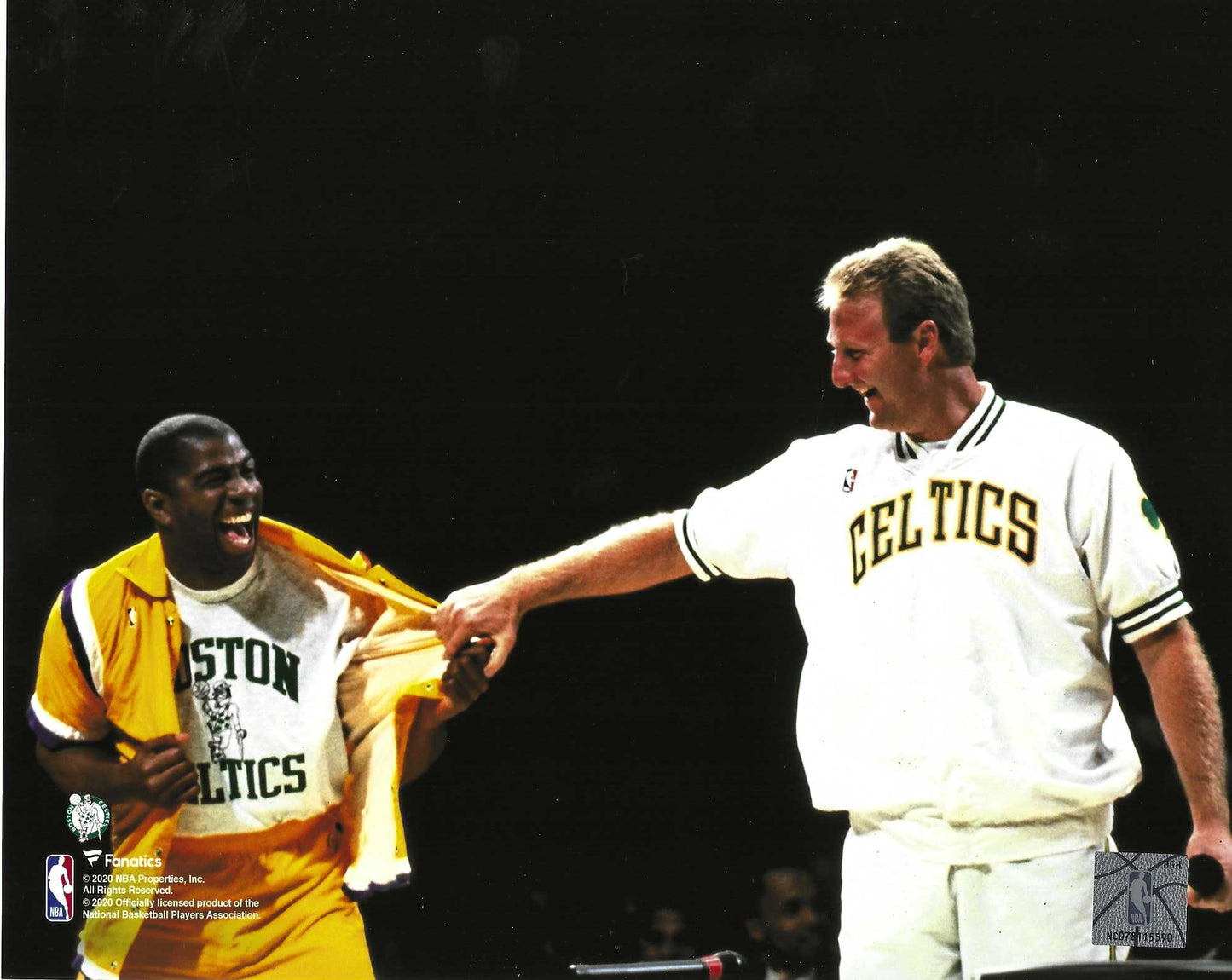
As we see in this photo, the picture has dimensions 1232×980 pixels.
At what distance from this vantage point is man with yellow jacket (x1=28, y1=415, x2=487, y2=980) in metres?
2.92

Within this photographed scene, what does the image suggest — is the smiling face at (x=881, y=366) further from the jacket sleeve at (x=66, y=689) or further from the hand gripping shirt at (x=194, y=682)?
the jacket sleeve at (x=66, y=689)

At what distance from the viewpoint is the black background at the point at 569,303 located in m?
2.86

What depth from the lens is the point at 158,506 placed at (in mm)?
3004

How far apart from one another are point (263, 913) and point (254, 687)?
502 mm

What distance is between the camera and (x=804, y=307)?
2.93 metres

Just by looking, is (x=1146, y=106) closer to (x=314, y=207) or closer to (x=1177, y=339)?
(x=1177, y=339)

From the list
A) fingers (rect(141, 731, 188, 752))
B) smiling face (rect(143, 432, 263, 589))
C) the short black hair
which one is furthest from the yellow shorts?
the short black hair

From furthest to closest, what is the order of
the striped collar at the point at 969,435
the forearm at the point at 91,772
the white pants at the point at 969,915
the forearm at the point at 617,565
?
the forearm at the point at 91,772 < the forearm at the point at 617,565 < the striped collar at the point at 969,435 < the white pants at the point at 969,915

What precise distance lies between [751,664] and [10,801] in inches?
69.8

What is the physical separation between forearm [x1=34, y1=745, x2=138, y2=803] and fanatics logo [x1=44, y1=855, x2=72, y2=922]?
0.57ft

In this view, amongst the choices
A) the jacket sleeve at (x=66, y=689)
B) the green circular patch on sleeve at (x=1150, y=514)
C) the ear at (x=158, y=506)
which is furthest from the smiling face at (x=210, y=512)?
the green circular patch on sleeve at (x=1150, y=514)

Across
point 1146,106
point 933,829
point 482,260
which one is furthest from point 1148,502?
point 482,260

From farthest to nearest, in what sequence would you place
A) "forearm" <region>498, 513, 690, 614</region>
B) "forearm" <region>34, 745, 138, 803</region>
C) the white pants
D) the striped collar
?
"forearm" <region>34, 745, 138, 803</region>, "forearm" <region>498, 513, 690, 614</region>, the striped collar, the white pants

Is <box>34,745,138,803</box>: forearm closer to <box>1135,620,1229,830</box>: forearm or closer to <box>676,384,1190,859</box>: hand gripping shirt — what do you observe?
<box>676,384,1190,859</box>: hand gripping shirt
